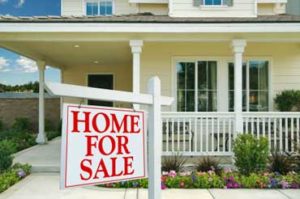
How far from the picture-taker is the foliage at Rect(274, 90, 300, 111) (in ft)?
32.0

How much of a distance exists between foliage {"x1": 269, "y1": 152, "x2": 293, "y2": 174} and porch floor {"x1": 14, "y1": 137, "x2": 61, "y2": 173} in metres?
4.62

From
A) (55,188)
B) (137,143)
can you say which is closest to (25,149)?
(55,188)

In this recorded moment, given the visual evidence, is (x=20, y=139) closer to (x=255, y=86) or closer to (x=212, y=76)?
(x=212, y=76)

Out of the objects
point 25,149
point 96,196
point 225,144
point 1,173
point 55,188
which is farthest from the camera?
point 25,149

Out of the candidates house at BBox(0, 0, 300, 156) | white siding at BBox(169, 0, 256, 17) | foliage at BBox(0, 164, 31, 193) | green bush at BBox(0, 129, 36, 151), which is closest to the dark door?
house at BBox(0, 0, 300, 156)

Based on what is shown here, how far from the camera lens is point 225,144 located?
863 centimetres

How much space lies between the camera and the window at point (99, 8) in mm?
13273

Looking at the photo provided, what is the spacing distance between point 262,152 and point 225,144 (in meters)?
1.52

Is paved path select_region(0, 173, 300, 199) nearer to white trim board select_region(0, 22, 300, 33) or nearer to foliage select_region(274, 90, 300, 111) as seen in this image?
white trim board select_region(0, 22, 300, 33)

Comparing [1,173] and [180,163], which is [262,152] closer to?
[180,163]

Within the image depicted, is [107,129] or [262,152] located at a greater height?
[107,129]

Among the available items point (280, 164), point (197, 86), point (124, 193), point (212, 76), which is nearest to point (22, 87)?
point (197, 86)

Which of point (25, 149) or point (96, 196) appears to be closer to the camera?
point (96, 196)

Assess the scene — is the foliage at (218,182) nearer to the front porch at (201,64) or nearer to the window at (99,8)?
the front porch at (201,64)
